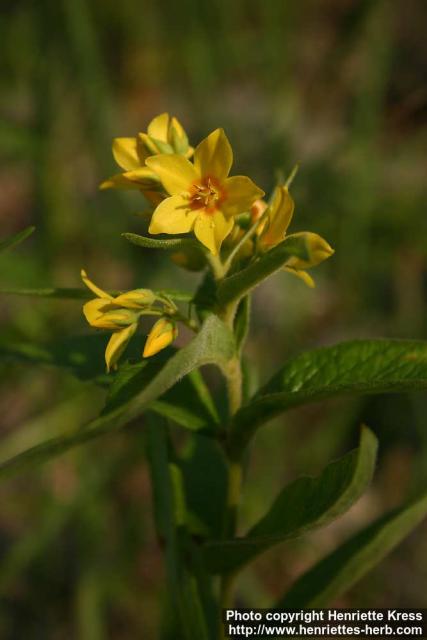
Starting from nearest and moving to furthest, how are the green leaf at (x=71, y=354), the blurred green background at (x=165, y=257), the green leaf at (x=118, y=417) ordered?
1. the green leaf at (x=118, y=417)
2. the green leaf at (x=71, y=354)
3. the blurred green background at (x=165, y=257)

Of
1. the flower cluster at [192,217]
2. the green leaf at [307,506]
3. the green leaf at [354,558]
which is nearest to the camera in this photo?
the green leaf at [307,506]

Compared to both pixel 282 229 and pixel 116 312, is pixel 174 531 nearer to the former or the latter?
pixel 116 312

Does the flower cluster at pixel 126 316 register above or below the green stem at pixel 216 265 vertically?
below

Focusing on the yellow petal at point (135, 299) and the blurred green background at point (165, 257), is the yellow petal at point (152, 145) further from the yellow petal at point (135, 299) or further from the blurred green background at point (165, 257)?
the blurred green background at point (165, 257)

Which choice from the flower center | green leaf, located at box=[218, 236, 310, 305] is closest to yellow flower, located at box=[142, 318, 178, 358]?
green leaf, located at box=[218, 236, 310, 305]

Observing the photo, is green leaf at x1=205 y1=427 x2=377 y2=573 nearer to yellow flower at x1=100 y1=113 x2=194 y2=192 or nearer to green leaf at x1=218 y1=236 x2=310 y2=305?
green leaf at x1=218 y1=236 x2=310 y2=305

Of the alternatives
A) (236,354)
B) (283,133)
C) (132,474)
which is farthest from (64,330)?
(236,354)

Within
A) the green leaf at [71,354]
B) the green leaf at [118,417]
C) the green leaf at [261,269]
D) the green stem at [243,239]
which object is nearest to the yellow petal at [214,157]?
the green stem at [243,239]
